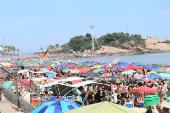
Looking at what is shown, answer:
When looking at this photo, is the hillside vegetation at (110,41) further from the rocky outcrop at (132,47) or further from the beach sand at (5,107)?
the beach sand at (5,107)

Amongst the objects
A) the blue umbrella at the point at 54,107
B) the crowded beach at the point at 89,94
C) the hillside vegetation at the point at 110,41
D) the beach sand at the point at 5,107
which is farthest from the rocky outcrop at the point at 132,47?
the blue umbrella at the point at 54,107

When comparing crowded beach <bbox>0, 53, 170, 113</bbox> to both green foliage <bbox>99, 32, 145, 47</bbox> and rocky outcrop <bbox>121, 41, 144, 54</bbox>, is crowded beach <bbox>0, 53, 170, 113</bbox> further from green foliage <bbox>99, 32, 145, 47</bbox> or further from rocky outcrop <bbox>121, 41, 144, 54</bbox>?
rocky outcrop <bbox>121, 41, 144, 54</bbox>

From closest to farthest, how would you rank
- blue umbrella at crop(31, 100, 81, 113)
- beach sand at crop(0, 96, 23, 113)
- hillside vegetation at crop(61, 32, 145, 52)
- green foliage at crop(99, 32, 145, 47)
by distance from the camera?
blue umbrella at crop(31, 100, 81, 113) < beach sand at crop(0, 96, 23, 113) < green foliage at crop(99, 32, 145, 47) < hillside vegetation at crop(61, 32, 145, 52)

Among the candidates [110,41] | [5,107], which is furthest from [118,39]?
[5,107]

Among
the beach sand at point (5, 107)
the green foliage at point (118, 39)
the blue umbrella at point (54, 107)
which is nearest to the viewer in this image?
the blue umbrella at point (54, 107)

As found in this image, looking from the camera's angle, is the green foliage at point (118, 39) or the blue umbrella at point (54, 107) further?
the green foliage at point (118, 39)

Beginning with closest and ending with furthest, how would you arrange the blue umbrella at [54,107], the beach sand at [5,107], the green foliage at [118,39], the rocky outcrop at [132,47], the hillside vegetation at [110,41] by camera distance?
the blue umbrella at [54,107]
the beach sand at [5,107]
the green foliage at [118,39]
the hillside vegetation at [110,41]
the rocky outcrop at [132,47]

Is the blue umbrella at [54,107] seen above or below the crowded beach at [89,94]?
above

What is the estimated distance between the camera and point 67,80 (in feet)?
55.3

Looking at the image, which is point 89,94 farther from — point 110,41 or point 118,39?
point 110,41

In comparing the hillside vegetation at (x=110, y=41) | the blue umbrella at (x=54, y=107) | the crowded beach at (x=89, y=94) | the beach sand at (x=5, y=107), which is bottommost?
the beach sand at (x=5, y=107)

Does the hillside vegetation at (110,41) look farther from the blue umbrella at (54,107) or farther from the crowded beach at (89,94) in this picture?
the blue umbrella at (54,107)

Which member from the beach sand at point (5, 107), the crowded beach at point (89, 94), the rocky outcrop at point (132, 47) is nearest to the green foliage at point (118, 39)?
the rocky outcrop at point (132, 47)

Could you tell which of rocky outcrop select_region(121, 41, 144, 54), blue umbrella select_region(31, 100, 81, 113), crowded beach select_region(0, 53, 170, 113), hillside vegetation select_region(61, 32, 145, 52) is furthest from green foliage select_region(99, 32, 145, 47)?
blue umbrella select_region(31, 100, 81, 113)
